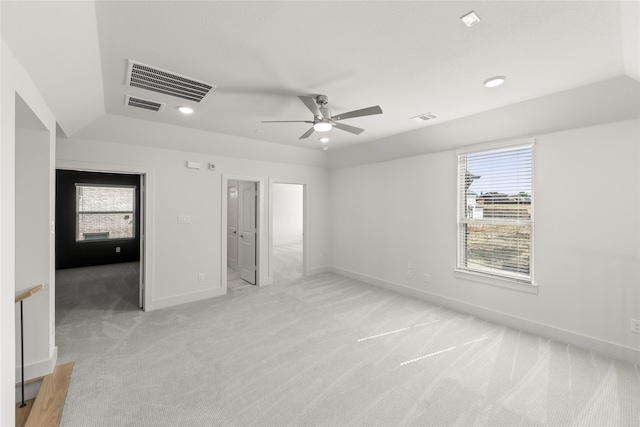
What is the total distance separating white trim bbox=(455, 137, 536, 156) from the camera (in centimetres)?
344

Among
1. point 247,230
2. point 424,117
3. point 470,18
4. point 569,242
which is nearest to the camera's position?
point 470,18

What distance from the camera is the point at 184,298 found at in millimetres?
4414

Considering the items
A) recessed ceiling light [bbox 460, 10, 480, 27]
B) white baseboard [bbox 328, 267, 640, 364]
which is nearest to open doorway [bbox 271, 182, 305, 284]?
white baseboard [bbox 328, 267, 640, 364]

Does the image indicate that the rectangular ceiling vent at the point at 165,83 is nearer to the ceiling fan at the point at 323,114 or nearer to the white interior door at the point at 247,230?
the ceiling fan at the point at 323,114

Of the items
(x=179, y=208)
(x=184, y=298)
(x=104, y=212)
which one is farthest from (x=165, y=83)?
(x=104, y=212)

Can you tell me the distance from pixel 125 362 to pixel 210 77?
286 cm

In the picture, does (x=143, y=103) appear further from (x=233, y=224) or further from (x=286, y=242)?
(x=286, y=242)

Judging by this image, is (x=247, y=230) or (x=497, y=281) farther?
(x=247, y=230)

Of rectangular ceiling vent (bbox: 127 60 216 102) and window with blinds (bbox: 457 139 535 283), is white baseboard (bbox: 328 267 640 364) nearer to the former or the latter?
window with blinds (bbox: 457 139 535 283)

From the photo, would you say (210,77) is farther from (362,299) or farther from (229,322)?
(362,299)

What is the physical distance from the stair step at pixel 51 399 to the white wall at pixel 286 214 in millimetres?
7990

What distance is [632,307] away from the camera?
109 inches

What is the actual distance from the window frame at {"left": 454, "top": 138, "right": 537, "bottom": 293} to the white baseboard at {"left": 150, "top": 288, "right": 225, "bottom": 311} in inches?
155

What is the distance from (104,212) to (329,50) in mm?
7683
